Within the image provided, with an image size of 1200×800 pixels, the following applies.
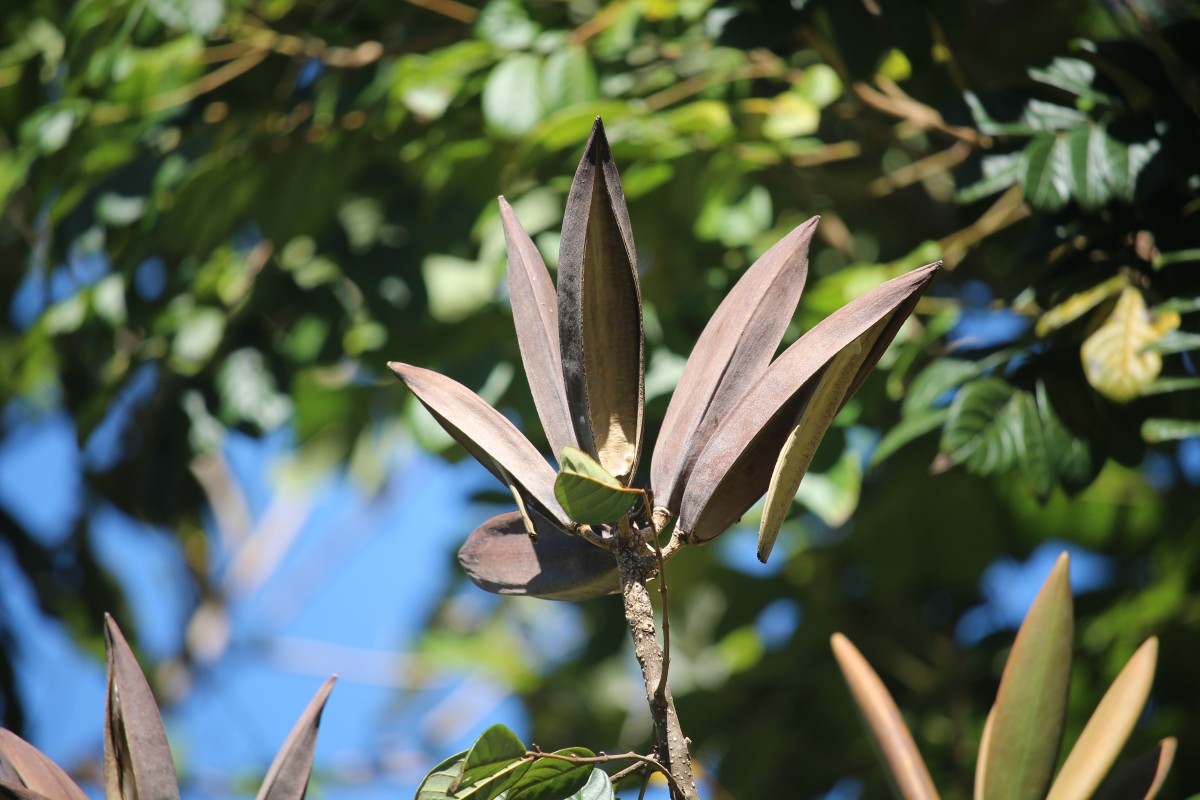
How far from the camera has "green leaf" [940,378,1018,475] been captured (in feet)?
3.13

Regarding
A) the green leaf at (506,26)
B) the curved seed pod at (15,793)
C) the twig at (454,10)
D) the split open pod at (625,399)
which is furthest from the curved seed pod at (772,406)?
the twig at (454,10)

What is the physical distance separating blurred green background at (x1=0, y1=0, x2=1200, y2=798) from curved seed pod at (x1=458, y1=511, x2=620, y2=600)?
1.62ft

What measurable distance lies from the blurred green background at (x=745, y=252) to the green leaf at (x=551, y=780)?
532mm

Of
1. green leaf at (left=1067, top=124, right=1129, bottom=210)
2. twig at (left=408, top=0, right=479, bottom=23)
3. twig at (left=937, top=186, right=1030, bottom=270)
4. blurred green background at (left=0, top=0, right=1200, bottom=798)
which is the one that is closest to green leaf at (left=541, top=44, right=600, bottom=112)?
blurred green background at (left=0, top=0, right=1200, bottom=798)

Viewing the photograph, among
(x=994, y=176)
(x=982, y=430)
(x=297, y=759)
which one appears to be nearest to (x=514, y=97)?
(x=994, y=176)

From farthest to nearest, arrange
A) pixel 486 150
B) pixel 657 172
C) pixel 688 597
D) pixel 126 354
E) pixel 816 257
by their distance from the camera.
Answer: pixel 688 597
pixel 816 257
pixel 126 354
pixel 486 150
pixel 657 172

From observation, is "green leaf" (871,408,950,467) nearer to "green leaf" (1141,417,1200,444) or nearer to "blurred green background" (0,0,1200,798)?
"blurred green background" (0,0,1200,798)

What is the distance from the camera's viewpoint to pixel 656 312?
1351mm

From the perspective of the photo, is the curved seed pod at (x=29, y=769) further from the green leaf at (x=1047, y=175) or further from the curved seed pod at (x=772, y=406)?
the green leaf at (x=1047, y=175)

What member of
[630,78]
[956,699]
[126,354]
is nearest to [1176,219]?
[630,78]

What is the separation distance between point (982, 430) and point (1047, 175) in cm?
23

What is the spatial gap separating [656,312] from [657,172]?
17 cm

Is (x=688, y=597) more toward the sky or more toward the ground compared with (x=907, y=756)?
more toward the ground

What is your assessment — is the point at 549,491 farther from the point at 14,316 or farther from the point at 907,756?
the point at 14,316
